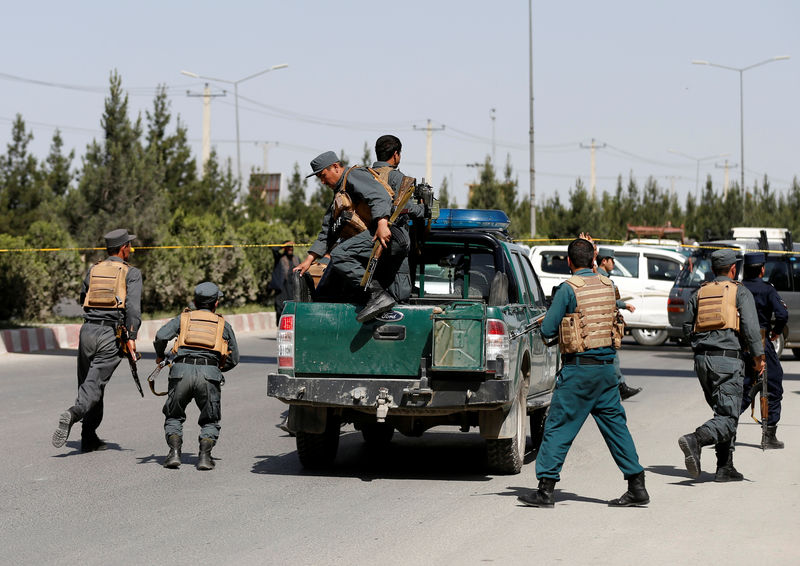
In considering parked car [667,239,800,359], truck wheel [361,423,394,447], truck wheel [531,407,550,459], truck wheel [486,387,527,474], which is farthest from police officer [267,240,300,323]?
truck wheel [486,387,527,474]

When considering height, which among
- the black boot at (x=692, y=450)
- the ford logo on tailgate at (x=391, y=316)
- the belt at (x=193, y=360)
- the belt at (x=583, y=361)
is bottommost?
the black boot at (x=692, y=450)

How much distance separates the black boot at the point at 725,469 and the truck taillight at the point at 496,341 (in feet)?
5.92

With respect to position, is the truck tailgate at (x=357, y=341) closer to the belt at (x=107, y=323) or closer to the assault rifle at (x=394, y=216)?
the assault rifle at (x=394, y=216)

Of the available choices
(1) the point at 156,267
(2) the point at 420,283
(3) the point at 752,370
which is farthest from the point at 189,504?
(1) the point at 156,267

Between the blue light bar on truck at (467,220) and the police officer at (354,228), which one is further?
the blue light bar on truck at (467,220)

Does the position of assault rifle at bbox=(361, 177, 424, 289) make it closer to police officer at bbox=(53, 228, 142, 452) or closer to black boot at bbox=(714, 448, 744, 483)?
police officer at bbox=(53, 228, 142, 452)

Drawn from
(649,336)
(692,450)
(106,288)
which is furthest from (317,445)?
(649,336)

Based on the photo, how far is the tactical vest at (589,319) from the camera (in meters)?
8.19

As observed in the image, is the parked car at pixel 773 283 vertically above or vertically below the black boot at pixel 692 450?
above

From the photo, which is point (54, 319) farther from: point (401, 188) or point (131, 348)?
point (401, 188)

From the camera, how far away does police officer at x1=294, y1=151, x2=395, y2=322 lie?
923 cm

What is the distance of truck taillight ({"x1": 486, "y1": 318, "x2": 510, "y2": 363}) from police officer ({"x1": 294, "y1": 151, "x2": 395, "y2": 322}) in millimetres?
723

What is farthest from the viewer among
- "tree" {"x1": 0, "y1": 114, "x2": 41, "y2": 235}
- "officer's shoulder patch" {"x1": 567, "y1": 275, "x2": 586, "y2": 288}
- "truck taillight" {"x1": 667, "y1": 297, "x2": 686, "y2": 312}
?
"tree" {"x1": 0, "y1": 114, "x2": 41, "y2": 235}

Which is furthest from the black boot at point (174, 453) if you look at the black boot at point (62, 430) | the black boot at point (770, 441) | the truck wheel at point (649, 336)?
the truck wheel at point (649, 336)
